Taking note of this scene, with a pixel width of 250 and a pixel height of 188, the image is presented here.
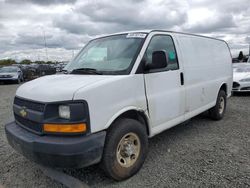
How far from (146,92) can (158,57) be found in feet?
1.75

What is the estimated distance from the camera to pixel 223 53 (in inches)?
253

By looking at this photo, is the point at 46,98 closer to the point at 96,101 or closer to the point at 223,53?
the point at 96,101

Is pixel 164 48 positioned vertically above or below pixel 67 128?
above

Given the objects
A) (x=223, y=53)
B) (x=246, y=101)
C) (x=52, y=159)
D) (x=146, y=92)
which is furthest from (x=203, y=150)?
(x=246, y=101)

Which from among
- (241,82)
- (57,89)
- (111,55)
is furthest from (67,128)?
(241,82)

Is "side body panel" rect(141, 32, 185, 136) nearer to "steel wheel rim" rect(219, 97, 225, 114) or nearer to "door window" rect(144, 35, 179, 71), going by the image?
"door window" rect(144, 35, 179, 71)

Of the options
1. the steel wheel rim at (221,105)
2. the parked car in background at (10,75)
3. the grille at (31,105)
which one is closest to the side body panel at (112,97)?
the grille at (31,105)

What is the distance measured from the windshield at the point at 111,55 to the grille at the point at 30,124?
3.68ft

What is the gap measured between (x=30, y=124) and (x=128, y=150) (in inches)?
52.2

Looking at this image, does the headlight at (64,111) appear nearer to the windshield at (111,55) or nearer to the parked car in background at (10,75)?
the windshield at (111,55)

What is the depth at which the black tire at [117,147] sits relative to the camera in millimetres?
2992

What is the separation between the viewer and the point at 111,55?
12.3ft

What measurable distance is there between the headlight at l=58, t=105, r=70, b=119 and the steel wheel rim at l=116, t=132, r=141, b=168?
32.7 inches

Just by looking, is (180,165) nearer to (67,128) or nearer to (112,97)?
(112,97)
